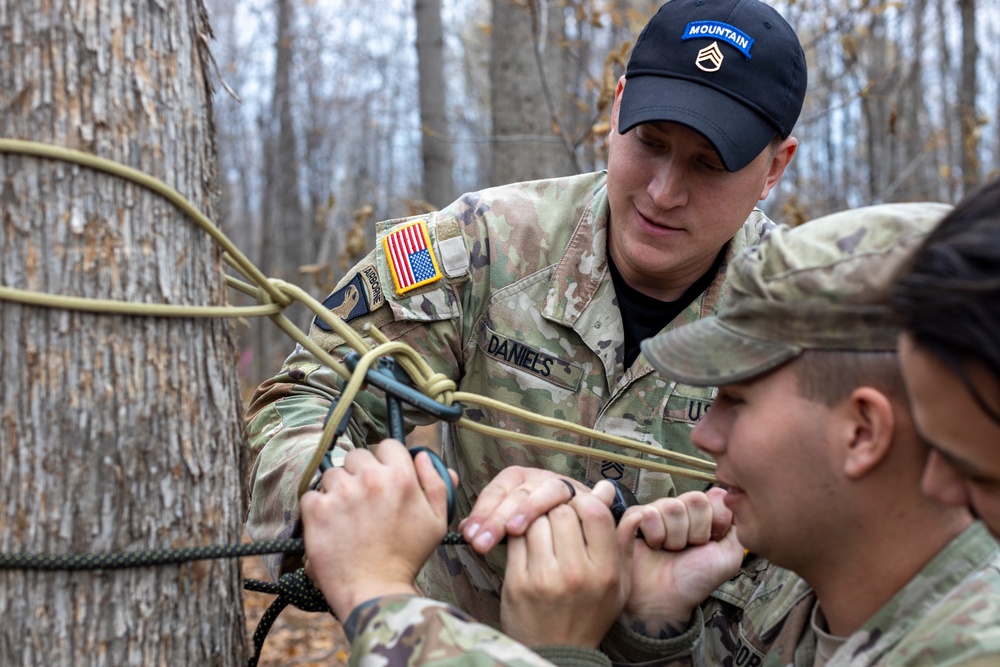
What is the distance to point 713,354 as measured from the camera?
1.58 m

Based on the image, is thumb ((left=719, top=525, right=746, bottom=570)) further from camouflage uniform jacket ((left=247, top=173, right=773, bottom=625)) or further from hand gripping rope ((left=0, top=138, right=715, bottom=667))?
camouflage uniform jacket ((left=247, top=173, right=773, bottom=625))

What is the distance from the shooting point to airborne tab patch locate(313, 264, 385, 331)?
2.35 meters

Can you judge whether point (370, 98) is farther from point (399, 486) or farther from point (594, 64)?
point (399, 486)

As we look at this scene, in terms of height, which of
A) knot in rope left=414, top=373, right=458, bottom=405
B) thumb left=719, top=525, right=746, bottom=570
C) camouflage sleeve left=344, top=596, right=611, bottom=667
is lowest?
thumb left=719, top=525, right=746, bottom=570

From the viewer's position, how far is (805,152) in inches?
803

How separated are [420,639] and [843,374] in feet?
2.44

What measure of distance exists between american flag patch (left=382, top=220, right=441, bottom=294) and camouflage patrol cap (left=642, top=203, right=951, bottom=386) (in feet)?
2.94

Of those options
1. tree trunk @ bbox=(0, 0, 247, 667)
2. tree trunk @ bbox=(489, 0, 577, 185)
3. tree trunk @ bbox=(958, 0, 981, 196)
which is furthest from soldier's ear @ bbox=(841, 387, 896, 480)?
tree trunk @ bbox=(958, 0, 981, 196)

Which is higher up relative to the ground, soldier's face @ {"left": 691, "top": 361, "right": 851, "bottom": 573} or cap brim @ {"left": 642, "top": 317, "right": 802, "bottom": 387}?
cap brim @ {"left": 642, "top": 317, "right": 802, "bottom": 387}

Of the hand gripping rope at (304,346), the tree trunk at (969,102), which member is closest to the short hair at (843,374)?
the hand gripping rope at (304,346)

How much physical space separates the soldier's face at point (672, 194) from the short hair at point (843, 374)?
0.89m

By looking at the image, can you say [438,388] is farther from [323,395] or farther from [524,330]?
[524,330]

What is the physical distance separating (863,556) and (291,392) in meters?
1.29

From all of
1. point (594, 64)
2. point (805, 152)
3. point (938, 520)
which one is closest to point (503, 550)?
point (938, 520)
